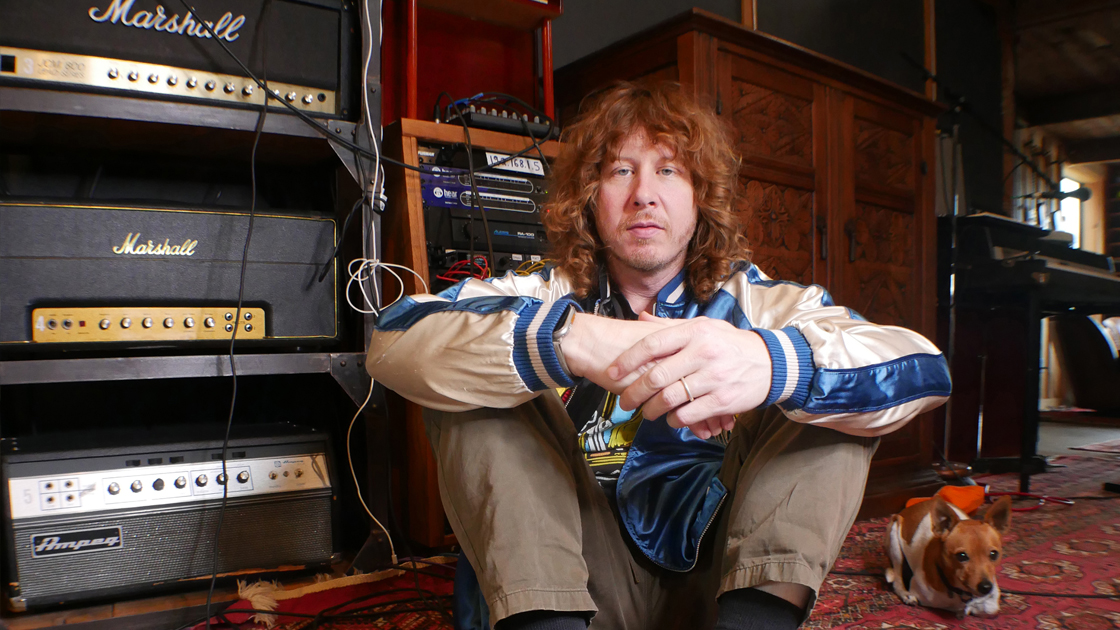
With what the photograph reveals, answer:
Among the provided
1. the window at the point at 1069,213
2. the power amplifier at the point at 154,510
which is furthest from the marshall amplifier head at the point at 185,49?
the window at the point at 1069,213

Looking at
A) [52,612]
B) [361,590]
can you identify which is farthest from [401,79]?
[52,612]

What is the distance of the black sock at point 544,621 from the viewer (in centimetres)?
71

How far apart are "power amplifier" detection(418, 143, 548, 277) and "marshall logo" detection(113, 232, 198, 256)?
0.48 metres

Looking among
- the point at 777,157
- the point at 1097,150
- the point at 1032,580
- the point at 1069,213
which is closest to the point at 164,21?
the point at 777,157

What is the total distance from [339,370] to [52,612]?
0.65m

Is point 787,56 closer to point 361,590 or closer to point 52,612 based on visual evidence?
point 361,590

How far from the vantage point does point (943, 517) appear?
131 centimetres

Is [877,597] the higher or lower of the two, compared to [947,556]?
lower

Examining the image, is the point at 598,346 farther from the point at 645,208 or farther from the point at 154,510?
the point at 154,510

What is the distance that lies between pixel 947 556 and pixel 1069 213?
298 centimetres

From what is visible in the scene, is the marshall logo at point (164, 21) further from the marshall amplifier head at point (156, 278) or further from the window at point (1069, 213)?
the window at point (1069, 213)

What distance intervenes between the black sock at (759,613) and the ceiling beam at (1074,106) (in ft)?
Result: 12.6

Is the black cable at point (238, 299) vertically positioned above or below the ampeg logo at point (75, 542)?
above

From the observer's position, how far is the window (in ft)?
11.0
